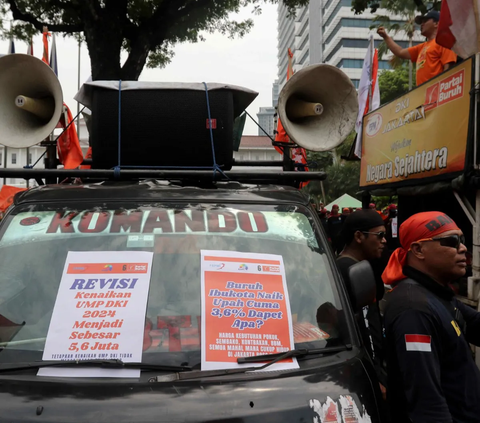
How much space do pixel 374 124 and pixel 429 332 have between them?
22.0 feet

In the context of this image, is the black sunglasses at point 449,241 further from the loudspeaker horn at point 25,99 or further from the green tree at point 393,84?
the green tree at point 393,84

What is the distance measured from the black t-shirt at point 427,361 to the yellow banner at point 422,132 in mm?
3552

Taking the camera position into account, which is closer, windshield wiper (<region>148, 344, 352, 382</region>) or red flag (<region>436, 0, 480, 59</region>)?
windshield wiper (<region>148, 344, 352, 382</region>)

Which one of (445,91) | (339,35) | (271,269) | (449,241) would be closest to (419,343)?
(449,241)

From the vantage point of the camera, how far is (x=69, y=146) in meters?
4.48

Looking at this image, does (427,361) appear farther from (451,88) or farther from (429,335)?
(451,88)

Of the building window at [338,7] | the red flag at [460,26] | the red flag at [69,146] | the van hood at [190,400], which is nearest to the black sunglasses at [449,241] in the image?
the van hood at [190,400]

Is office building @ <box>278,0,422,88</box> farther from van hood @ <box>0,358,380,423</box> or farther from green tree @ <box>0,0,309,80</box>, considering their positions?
van hood @ <box>0,358,380,423</box>

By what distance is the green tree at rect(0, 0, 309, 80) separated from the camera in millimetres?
10266

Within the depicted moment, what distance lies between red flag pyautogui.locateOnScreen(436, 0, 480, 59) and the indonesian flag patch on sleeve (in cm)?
422

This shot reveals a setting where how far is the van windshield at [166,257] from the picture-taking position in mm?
2305

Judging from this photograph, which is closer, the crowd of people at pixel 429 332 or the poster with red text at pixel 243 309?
the poster with red text at pixel 243 309

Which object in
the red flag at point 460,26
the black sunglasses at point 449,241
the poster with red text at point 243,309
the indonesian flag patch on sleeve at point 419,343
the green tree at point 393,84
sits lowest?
the indonesian flag patch on sleeve at point 419,343

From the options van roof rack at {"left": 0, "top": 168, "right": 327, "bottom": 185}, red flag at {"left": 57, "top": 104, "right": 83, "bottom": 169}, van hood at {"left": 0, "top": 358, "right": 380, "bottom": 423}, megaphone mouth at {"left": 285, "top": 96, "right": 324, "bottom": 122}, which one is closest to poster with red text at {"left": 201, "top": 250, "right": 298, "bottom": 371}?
→ van hood at {"left": 0, "top": 358, "right": 380, "bottom": 423}
